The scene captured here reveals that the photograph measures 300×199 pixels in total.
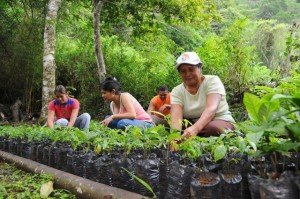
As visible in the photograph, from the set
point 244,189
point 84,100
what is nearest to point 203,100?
point 244,189

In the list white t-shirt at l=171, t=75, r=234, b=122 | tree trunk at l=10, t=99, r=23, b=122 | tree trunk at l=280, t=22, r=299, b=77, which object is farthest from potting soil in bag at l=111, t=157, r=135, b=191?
tree trunk at l=10, t=99, r=23, b=122

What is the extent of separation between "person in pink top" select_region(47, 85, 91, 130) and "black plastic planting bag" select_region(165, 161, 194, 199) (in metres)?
4.04

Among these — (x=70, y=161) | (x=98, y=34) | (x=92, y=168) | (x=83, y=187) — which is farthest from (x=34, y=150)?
(x=98, y=34)

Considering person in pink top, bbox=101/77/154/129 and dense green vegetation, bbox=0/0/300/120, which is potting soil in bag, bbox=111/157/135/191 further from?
dense green vegetation, bbox=0/0/300/120

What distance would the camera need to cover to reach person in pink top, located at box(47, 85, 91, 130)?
20.2 feet

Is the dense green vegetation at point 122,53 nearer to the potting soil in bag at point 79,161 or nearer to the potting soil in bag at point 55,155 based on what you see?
the potting soil in bag at point 55,155

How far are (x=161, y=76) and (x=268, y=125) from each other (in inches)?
360

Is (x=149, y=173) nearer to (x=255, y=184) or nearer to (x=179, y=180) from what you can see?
(x=179, y=180)

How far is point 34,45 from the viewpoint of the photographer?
10891 mm

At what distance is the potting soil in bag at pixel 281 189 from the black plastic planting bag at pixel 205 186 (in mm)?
358

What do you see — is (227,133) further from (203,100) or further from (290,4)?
(290,4)

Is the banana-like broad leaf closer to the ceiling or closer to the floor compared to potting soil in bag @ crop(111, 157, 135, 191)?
closer to the ceiling

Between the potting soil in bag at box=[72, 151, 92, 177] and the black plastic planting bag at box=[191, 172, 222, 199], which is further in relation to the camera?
the potting soil in bag at box=[72, 151, 92, 177]

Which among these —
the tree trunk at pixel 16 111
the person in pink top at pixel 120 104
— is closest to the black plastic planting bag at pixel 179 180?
the person in pink top at pixel 120 104
